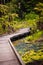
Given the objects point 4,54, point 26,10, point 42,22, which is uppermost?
point 42,22

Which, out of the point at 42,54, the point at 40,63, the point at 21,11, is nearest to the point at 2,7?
the point at 42,54

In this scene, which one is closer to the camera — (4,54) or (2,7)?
(2,7)

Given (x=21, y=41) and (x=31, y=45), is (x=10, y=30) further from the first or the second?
(x=31, y=45)

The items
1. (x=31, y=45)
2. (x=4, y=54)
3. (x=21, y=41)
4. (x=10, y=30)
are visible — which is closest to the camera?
(x=4, y=54)

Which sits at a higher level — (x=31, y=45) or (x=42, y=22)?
(x=42, y=22)

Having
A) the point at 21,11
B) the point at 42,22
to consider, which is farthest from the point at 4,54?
the point at 21,11

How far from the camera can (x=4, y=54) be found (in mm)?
7391

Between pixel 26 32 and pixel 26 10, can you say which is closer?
pixel 26 32

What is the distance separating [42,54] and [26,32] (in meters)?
8.44

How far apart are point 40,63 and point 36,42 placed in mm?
5586

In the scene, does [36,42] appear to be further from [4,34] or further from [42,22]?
[42,22]

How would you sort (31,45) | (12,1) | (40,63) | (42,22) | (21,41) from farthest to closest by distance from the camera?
1. (12,1)
2. (21,41)
3. (31,45)
4. (40,63)
5. (42,22)

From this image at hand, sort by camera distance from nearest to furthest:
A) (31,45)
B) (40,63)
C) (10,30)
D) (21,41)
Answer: (40,63), (31,45), (21,41), (10,30)

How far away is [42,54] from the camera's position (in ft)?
17.8
